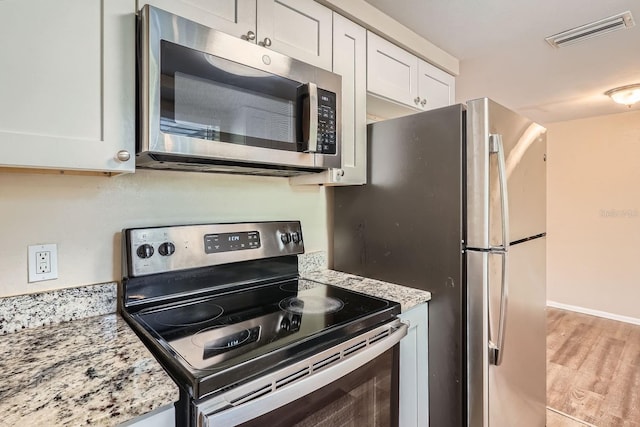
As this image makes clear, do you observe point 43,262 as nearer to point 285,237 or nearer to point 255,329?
point 255,329

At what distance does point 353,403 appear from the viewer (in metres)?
1.04

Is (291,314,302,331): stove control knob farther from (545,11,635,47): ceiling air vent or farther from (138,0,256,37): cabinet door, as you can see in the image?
(545,11,635,47): ceiling air vent

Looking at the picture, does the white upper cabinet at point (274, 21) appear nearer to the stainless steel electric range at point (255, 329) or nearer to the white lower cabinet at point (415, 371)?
the stainless steel electric range at point (255, 329)

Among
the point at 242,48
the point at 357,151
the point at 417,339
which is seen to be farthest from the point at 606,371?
the point at 242,48

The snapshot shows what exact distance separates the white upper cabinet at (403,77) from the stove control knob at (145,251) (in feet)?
3.89

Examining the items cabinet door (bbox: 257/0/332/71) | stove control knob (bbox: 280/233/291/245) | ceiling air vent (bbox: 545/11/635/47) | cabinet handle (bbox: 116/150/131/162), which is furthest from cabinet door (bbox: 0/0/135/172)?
ceiling air vent (bbox: 545/11/635/47)

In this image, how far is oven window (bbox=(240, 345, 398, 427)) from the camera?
865mm

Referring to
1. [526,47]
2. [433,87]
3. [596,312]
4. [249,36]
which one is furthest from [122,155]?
[596,312]

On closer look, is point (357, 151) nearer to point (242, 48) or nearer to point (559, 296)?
point (242, 48)

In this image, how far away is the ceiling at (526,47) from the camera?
1648 millimetres

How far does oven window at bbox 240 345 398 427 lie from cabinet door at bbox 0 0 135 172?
2.58 ft

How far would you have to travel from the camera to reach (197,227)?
131 cm

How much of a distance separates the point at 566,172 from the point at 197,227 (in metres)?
4.49

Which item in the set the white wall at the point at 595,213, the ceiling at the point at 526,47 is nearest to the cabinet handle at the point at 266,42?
the ceiling at the point at 526,47
